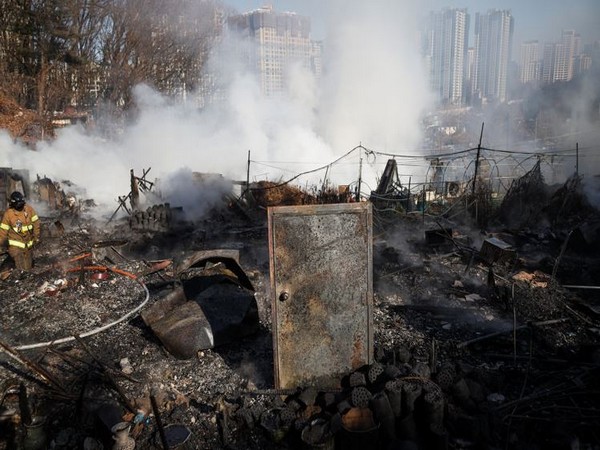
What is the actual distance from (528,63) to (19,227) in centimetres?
5769

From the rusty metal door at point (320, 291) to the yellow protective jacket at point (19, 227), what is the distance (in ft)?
18.4

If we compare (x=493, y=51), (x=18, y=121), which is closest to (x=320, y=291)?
(x=18, y=121)

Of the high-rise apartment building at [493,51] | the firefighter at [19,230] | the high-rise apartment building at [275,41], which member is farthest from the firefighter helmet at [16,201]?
the high-rise apartment building at [493,51]

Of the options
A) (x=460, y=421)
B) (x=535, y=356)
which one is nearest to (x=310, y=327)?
(x=460, y=421)

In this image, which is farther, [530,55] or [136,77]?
[530,55]

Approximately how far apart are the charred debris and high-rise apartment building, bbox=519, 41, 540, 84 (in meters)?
50.9

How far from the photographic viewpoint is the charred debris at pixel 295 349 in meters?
3.37

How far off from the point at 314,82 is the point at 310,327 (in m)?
23.5

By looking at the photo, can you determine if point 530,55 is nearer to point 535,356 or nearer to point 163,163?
point 163,163

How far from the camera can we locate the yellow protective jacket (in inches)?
275

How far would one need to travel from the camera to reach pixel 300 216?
352 centimetres

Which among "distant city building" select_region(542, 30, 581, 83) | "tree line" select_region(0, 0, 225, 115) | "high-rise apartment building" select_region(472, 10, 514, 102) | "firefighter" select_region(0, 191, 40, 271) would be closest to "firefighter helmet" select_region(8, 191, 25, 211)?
"firefighter" select_region(0, 191, 40, 271)

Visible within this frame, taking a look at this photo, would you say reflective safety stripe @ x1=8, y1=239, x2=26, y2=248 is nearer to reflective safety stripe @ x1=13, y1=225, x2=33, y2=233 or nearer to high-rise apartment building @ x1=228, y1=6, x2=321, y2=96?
reflective safety stripe @ x1=13, y1=225, x2=33, y2=233

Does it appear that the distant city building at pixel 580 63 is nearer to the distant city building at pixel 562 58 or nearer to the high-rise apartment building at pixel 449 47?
the distant city building at pixel 562 58
